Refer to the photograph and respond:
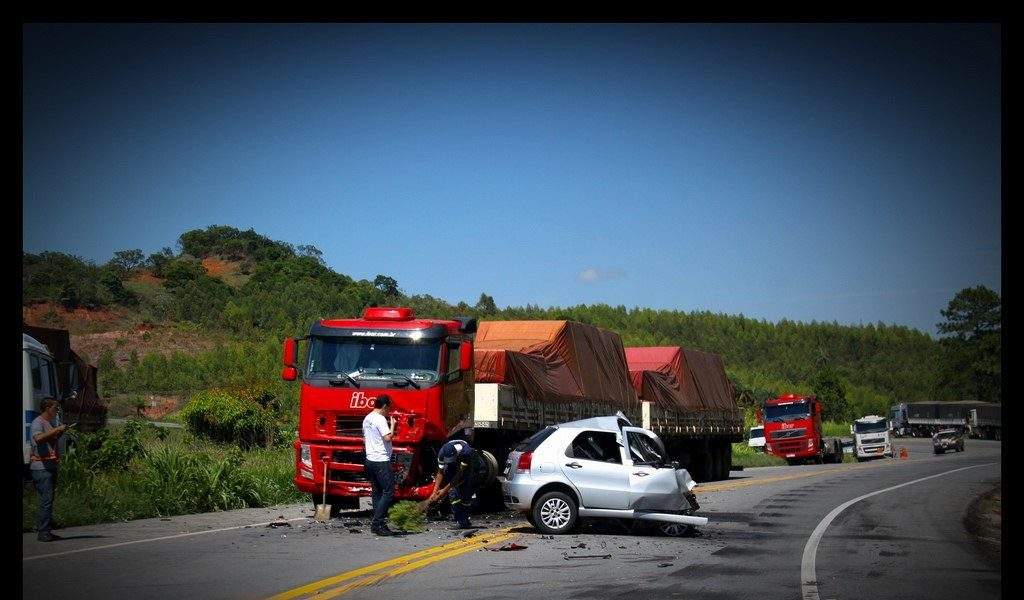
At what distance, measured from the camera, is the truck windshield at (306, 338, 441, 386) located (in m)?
17.7

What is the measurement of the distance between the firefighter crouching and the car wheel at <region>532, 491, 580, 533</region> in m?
1.17

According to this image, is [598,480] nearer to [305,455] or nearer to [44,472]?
[305,455]

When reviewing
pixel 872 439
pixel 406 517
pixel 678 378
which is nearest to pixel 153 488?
pixel 406 517

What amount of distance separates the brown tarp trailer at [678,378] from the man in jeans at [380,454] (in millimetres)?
16418

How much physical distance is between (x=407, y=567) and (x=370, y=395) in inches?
236

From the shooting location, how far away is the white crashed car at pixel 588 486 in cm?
1555

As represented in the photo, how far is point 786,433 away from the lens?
52.6 m

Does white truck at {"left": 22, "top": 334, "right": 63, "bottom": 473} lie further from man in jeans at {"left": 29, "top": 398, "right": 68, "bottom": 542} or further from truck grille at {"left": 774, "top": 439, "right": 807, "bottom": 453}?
truck grille at {"left": 774, "top": 439, "right": 807, "bottom": 453}

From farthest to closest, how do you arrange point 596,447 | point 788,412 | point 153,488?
point 788,412, point 153,488, point 596,447

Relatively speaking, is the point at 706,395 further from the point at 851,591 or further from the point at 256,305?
the point at 256,305

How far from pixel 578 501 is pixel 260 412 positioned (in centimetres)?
2057

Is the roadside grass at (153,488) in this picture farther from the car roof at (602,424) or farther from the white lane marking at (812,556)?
the white lane marking at (812,556)

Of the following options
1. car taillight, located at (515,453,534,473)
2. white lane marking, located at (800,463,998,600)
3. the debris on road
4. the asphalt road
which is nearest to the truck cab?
the asphalt road
